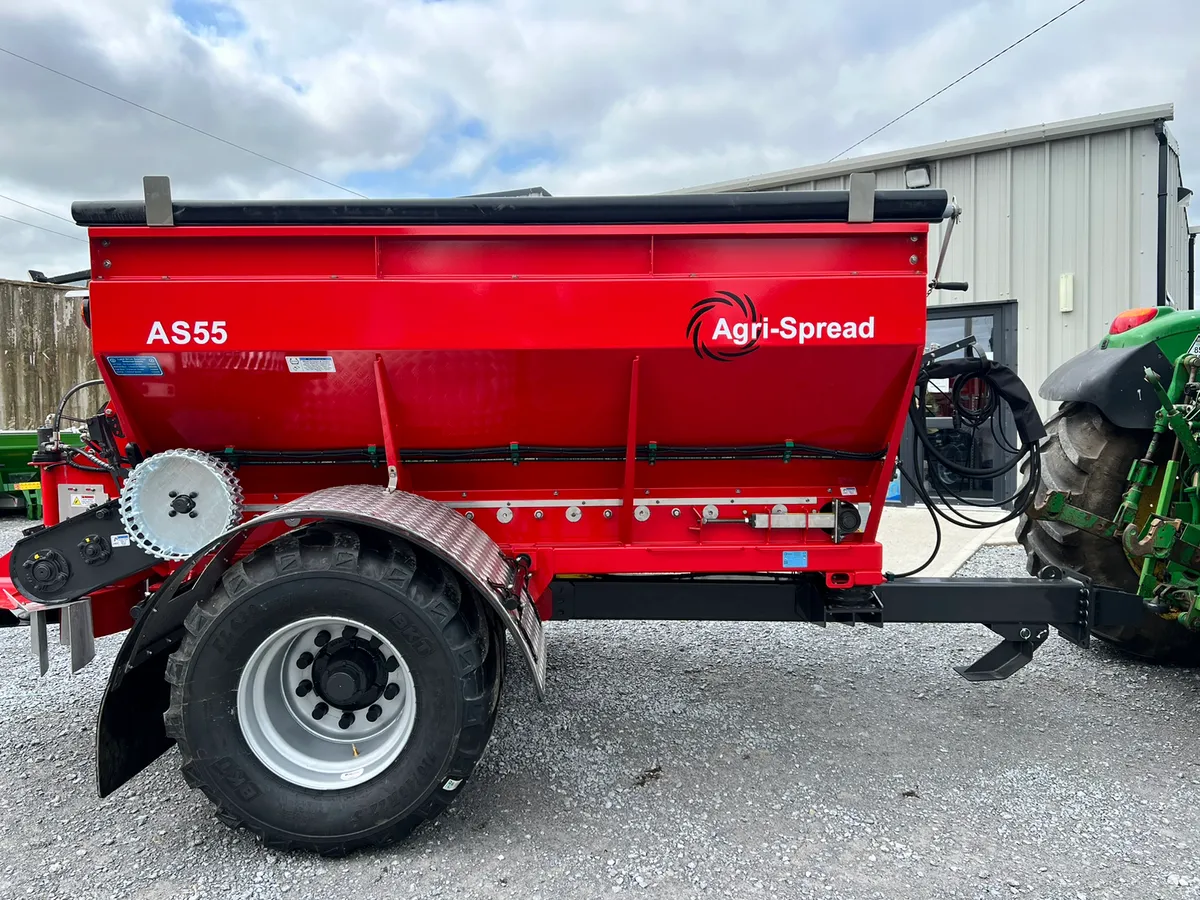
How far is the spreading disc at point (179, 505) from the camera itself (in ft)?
8.42

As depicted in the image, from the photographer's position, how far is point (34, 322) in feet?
35.0

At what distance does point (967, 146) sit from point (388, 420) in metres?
6.92

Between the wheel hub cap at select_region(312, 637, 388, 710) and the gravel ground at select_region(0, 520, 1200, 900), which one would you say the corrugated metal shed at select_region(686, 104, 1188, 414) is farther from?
the wheel hub cap at select_region(312, 637, 388, 710)

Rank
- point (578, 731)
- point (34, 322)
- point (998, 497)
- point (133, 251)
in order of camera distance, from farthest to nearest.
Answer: point (34, 322)
point (998, 497)
point (578, 731)
point (133, 251)

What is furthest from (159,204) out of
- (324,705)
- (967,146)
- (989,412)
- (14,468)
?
(14,468)

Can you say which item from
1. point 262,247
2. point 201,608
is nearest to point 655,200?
point 262,247

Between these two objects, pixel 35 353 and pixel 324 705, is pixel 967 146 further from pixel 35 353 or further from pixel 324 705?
pixel 35 353

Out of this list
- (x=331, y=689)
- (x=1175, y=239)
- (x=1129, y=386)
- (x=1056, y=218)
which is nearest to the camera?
(x=331, y=689)

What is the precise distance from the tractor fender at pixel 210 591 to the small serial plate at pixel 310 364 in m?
0.43

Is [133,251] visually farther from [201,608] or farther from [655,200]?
[655,200]

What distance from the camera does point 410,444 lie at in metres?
2.77

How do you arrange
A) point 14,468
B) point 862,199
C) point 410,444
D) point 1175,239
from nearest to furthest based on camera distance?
point 862,199
point 410,444
point 1175,239
point 14,468

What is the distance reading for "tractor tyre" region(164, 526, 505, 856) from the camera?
2287 mm

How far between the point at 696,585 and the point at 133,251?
234 centimetres
